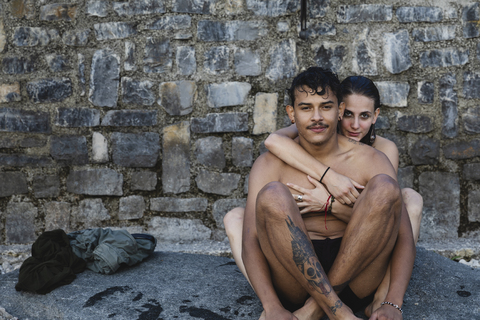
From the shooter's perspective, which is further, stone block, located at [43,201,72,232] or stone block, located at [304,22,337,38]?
stone block, located at [43,201,72,232]

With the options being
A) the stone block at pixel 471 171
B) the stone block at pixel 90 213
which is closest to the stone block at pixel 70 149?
the stone block at pixel 90 213

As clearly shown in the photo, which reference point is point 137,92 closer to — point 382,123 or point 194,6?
point 194,6

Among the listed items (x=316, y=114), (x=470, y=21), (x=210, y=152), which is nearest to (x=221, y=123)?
(x=210, y=152)

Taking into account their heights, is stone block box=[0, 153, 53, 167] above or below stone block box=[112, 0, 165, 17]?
below

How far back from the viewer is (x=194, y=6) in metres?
3.79

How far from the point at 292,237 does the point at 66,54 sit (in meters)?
2.75

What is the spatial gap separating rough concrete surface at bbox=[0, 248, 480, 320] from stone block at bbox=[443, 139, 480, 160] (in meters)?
0.92

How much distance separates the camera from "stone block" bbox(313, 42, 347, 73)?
12.4 ft

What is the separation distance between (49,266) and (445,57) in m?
3.36

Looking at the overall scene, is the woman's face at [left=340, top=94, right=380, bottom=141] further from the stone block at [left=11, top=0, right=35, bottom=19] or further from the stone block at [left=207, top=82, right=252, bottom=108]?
the stone block at [left=11, top=0, right=35, bottom=19]

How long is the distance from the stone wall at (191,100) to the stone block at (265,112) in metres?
0.01

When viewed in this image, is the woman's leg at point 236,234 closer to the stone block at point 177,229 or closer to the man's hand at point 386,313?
the man's hand at point 386,313

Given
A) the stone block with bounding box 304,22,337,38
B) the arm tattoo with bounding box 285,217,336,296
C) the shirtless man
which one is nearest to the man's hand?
the shirtless man

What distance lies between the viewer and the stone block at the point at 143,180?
387cm
